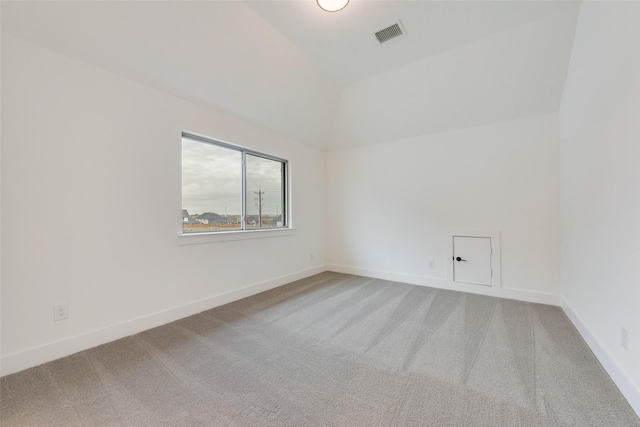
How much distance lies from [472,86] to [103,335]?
4.46 m

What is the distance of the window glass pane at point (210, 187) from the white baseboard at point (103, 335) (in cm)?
81

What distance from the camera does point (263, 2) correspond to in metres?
2.12

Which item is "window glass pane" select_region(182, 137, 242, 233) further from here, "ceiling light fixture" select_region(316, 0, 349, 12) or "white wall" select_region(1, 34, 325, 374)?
"ceiling light fixture" select_region(316, 0, 349, 12)

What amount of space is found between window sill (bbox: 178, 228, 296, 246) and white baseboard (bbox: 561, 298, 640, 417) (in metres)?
3.26

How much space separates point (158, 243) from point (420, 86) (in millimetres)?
3466

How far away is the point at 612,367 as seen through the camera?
5.08ft

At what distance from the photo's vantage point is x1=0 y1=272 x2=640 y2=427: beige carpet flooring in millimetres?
1288

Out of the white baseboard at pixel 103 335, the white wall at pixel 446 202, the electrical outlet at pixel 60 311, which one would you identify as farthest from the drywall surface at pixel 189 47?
the white baseboard at pixel 103 335

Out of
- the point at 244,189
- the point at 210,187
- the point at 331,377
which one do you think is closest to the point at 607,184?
the point at 331,377

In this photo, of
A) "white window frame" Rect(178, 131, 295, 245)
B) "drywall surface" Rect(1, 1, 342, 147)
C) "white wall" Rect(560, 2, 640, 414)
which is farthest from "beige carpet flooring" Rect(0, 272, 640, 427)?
"drywall surface" Rect(1, 1, 342, 147)

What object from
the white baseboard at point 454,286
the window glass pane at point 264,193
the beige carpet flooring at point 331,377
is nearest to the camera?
the beige carpet flooring at point 331,377

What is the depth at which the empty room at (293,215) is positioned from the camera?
4.74ft

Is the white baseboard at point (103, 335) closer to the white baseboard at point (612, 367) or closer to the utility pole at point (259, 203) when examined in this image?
the utility pole at point (259, 203)

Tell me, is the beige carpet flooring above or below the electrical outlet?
below
